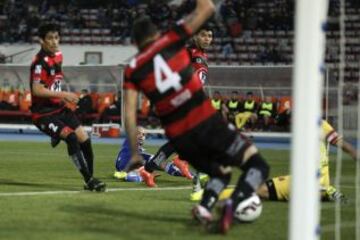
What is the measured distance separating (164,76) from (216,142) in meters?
0.71

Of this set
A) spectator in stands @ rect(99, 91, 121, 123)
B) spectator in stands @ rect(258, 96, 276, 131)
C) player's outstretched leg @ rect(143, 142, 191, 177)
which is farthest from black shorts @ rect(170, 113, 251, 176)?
spectator in stands @ rect(99, 91, 121, 123)

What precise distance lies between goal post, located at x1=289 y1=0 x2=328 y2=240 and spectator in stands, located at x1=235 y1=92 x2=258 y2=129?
2040 centimetres

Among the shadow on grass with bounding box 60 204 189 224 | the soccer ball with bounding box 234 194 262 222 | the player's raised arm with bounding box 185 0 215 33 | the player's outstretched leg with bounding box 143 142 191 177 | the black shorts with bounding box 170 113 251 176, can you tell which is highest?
the player's raised arm with bounding box 185 0 215 33

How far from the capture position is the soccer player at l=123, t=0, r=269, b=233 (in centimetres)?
616

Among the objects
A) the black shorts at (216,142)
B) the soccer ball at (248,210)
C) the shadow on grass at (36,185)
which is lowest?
the shadow on grass at (36,185)

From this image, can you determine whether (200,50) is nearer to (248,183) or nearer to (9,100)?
(248,183)

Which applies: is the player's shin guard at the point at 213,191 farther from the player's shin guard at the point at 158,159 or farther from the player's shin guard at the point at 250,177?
the player's shin guard at the point at 158,159

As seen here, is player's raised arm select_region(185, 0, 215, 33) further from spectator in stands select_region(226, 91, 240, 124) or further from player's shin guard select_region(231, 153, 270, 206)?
spectator in stands select_region(226, 91, 240, 124)

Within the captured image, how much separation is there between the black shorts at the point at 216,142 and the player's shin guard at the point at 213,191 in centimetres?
6

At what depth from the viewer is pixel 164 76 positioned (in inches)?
244

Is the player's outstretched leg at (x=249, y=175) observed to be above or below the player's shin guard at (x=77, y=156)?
above

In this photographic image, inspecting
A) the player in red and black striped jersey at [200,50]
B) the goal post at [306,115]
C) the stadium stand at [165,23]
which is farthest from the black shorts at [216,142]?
the stadium stand at [165,23]

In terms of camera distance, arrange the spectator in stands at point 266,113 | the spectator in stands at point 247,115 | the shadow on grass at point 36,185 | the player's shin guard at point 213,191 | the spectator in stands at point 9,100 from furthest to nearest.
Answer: the spectator in stands at point 9,100 < the spectator in stands at point 266,113 < the spectator in stands at point 247,115 < the shadow on grass at point 36,185 < the player's shin guard at point 213,191

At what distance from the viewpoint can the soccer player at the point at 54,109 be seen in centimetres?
932
